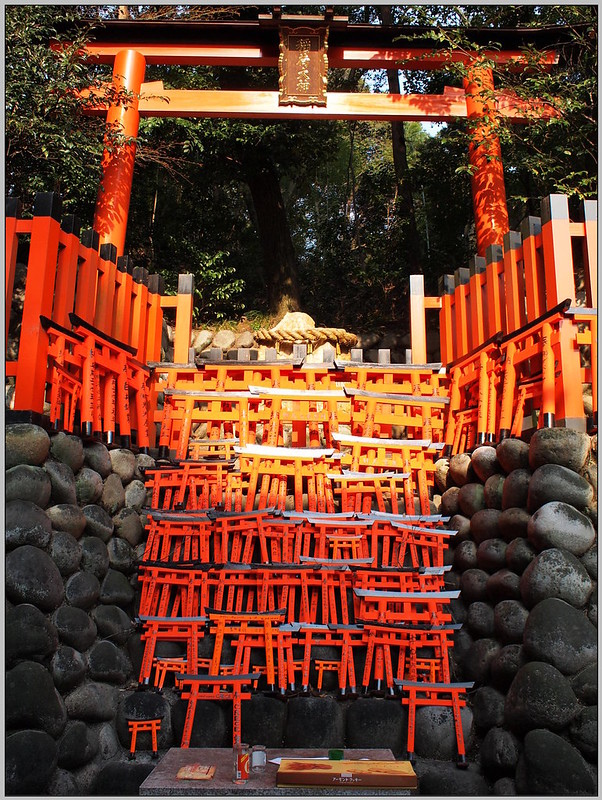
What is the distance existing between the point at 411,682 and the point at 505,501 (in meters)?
1.53

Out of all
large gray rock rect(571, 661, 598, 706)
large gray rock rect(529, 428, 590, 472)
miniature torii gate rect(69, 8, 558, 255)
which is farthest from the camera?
miniature torii gate rect(69, 8, 558, 255)

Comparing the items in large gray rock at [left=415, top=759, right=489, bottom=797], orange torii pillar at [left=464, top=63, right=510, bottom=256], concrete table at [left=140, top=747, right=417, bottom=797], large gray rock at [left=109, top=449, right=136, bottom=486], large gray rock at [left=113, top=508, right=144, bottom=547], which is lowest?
large gray rock at [left=415, top=759, right=489, bottom=797]

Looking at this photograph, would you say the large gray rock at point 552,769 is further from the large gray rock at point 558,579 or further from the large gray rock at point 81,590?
the large gray rock at point 81,590

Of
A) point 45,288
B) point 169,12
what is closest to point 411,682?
point 45,288

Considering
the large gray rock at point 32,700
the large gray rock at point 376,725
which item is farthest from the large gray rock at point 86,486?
the large gray rock at point 376,725

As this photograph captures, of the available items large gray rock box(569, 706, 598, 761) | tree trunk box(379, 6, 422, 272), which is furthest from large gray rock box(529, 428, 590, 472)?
tree trunk box(379, 6, 422, 272)

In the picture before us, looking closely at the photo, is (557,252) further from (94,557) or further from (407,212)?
(407,212)

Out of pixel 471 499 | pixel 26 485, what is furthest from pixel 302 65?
pixel 26 485

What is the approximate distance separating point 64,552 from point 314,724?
2.19m

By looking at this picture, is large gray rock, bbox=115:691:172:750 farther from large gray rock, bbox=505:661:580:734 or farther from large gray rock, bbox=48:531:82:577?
large gray rock, bbox=505:661:580:734

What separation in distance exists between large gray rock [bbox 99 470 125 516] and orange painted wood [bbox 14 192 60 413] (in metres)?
1.10

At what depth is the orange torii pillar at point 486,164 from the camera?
339 inches

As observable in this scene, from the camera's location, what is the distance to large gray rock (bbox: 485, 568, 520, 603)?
532cm

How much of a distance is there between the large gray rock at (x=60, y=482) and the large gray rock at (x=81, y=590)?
561 mm
